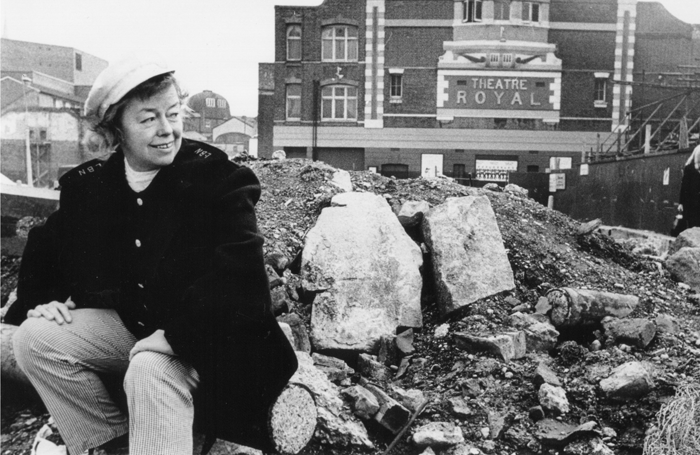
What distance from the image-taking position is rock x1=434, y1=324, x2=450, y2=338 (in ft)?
13.9

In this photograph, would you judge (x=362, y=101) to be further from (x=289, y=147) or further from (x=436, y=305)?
(x=436, y=305)

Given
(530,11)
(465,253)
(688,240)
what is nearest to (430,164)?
(530,11)

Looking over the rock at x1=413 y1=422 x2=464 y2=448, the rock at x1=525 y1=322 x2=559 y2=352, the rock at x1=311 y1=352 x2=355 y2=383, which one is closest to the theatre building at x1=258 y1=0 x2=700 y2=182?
the rock at x1=525 y1=322 x2=559 y2=352

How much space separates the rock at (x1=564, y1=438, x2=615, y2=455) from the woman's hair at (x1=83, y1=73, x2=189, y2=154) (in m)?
2.56

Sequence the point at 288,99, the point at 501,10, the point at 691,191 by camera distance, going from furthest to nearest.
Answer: the point at 288,99
the point at 501,10
the point at 691,191

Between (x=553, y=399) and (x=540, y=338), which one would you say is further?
(x=540, y=338)

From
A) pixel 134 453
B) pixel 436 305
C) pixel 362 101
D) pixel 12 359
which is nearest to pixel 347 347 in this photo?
pixel 436 305

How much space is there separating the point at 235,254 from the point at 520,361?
8.03 feet

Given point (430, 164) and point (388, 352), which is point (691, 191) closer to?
point (388, 352)

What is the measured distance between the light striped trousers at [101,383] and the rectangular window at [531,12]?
23.6 metres

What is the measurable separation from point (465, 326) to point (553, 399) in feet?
3.03

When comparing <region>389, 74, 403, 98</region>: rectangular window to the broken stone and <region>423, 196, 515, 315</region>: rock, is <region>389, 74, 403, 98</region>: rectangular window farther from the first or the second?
the broken stone

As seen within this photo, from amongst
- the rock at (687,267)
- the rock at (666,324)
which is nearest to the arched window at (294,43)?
the rock at (687,267)

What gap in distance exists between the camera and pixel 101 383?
225 centimetres
